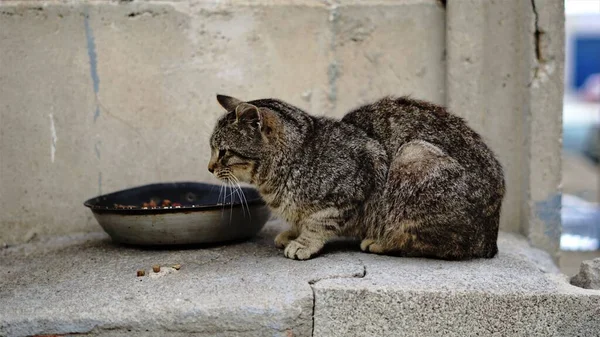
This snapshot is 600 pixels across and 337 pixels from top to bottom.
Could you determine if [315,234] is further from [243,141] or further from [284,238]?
[243,141]

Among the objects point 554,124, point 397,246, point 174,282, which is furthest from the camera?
point 554,124

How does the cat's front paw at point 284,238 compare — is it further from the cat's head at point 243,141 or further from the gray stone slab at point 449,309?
the gray stone slab at point 449,309

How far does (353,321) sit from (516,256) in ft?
3.75

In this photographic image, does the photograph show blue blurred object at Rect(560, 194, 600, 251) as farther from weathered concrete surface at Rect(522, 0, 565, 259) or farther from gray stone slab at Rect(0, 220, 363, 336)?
gray stone slab at Rect(0, 220, 363, 336)

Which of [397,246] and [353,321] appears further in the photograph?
[397,246]

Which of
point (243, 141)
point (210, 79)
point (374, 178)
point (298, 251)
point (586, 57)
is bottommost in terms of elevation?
point (298, 251)

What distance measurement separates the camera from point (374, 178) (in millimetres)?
3125

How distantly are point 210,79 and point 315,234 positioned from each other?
1.37m

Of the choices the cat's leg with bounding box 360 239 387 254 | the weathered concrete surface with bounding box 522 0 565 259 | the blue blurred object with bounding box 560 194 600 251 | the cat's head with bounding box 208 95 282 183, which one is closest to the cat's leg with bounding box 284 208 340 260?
the cat's leg with bounding box 360 239 387 254

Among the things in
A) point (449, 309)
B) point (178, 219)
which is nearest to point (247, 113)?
point (178, 219)

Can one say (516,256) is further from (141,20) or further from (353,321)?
(141,20)

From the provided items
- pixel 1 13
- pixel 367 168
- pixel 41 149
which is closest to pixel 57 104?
pixel 41 149

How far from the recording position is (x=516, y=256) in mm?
3340

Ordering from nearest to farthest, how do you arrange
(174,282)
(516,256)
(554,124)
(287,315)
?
(287,315) < (174,282) < (516,256) < (554,124)
